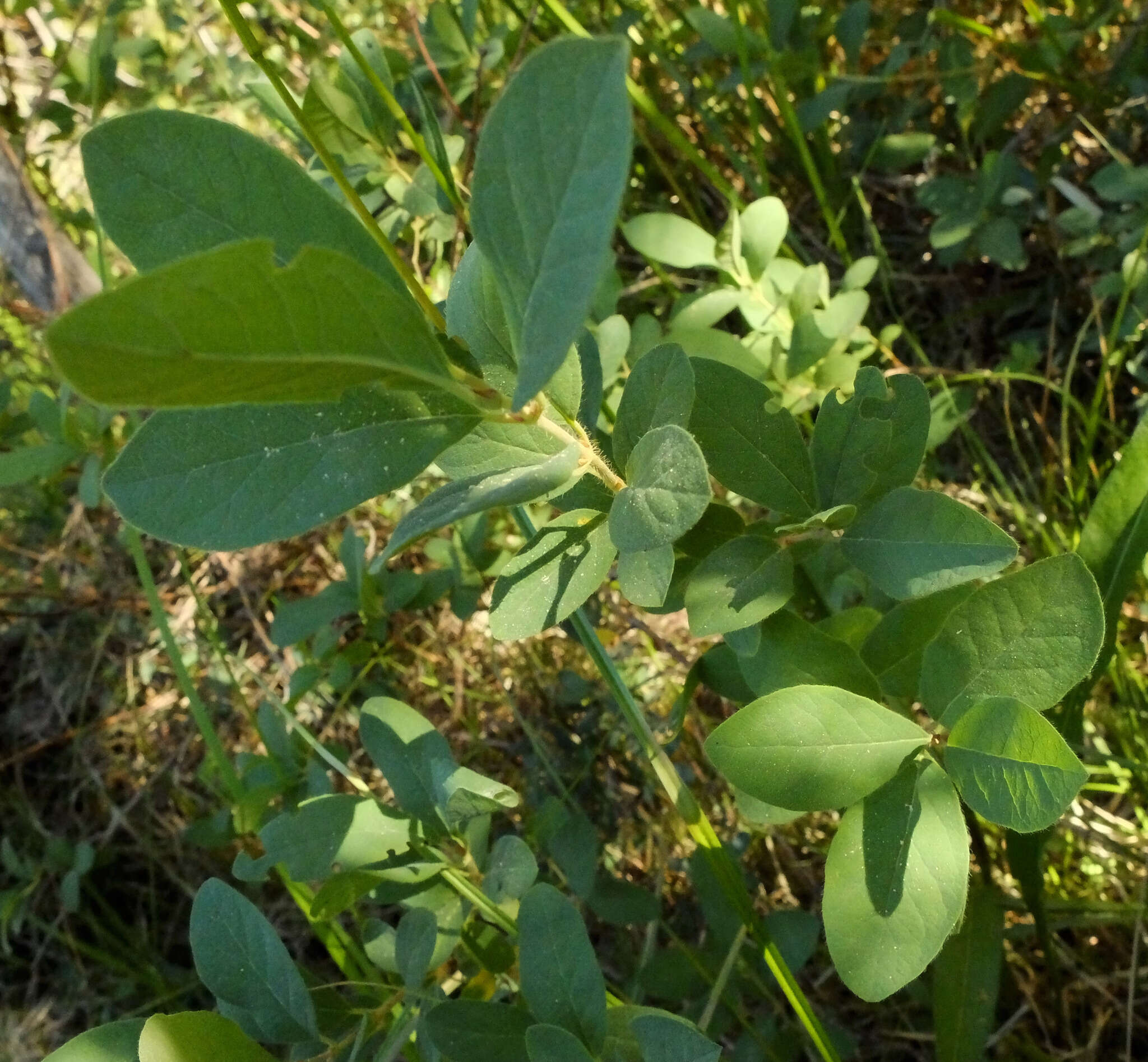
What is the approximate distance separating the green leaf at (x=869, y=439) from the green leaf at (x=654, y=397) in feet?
0.65

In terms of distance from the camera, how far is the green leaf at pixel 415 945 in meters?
1.08

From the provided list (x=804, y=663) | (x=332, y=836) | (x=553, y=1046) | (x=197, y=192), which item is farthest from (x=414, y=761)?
(x=197, y=192)

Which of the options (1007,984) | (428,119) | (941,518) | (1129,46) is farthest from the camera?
(1129,46)

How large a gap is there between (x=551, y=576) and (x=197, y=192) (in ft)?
1.22

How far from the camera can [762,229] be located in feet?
5.08

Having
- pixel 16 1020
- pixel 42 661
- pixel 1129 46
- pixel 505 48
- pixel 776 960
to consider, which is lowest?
pixel 16 1020

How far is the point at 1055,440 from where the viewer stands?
1.86 metres

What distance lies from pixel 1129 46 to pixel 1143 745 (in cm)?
123

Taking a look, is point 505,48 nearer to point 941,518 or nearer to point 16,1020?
point 941,518

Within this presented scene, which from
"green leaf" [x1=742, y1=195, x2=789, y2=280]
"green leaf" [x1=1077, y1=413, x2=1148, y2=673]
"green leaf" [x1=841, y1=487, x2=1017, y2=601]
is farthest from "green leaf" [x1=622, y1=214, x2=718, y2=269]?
"green leaf" [x1=841, y1=487, x2=1017, y2=601]

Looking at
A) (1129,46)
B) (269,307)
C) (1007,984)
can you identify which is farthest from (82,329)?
(1129,46)

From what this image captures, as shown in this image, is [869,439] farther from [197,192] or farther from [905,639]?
[197,192]

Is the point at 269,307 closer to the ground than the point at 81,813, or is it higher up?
higher up

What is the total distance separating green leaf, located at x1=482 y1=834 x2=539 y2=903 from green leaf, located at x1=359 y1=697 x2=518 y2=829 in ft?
0.26
